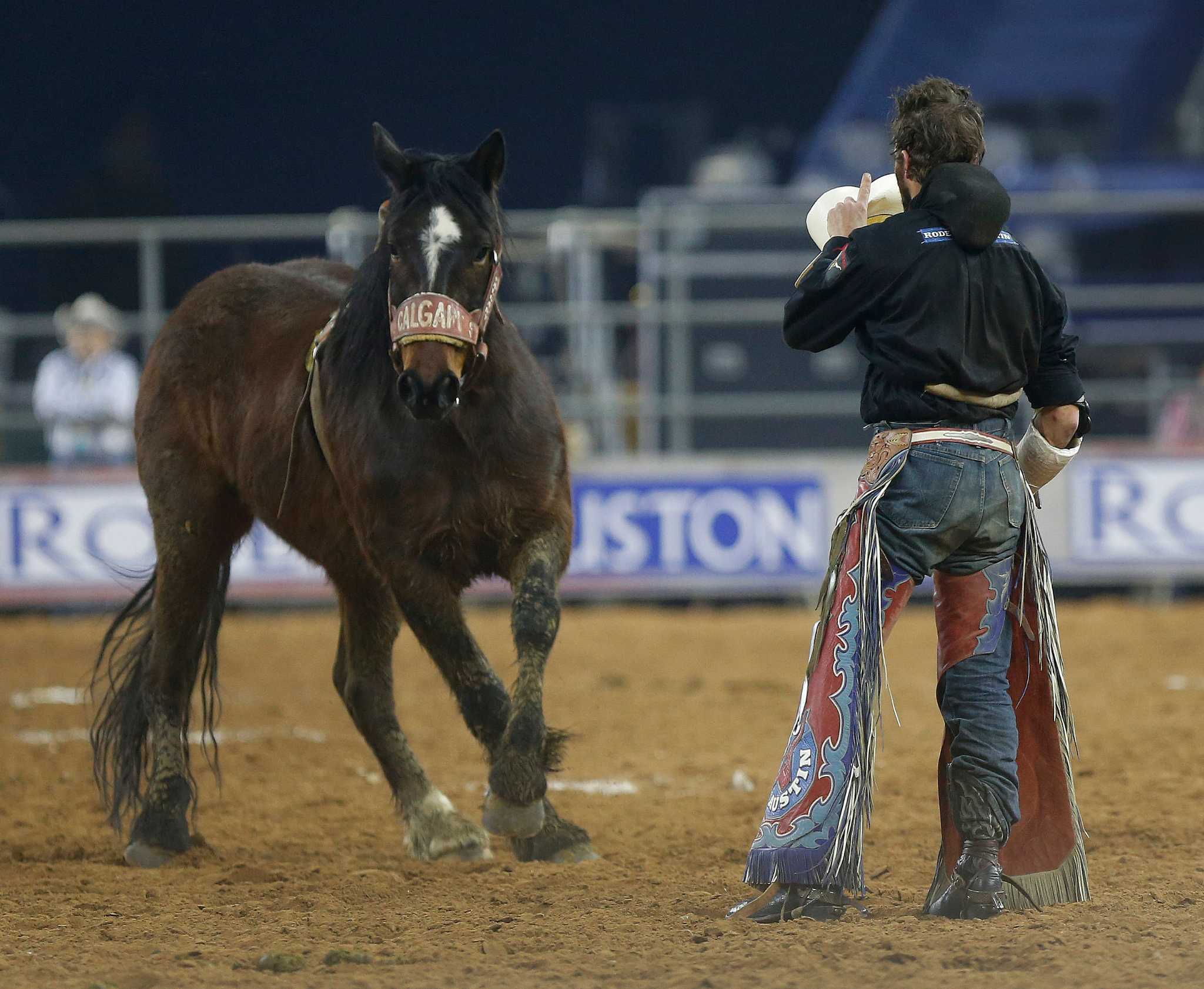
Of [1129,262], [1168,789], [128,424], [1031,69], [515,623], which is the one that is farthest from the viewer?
[1031,69]

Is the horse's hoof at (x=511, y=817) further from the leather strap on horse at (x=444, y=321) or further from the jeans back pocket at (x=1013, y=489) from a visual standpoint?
the jeans back pocket at (x=1013, y=489)

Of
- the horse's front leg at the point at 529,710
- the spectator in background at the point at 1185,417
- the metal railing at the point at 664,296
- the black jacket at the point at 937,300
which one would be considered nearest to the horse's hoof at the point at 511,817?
the horse's front leg at the point at 529,710

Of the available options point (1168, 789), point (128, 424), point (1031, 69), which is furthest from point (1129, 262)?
point (1168, 789)

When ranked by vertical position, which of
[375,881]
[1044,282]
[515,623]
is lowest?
[375,881]

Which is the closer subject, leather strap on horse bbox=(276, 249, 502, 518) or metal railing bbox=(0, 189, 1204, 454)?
leather strap on horse bbox=(276, 249, 502, 518)

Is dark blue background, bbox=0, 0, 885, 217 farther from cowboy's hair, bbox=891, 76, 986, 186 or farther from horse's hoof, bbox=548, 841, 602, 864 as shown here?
cowboy's hair, bbox=891, 76, 986, 186

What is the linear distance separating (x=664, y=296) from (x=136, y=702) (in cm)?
860

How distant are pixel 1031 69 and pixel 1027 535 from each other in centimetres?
1463

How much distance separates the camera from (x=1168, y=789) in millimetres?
5750

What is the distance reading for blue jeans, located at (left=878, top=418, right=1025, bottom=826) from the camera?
12.5ft

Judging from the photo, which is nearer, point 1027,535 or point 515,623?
point 1027,535

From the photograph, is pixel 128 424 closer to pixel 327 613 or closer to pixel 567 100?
pixel 327 613

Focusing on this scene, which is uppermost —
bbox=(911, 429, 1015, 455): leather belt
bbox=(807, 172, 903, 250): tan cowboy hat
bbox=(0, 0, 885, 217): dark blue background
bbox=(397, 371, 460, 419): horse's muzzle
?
→ bbox=(0, 0, 885, 217): dark blue background

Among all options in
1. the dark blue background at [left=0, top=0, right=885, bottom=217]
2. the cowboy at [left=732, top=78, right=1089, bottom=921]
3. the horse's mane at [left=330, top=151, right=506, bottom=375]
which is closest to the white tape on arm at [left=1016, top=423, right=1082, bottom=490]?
the cowboy at [left=732, top=78, right=1089, bottom=921]
